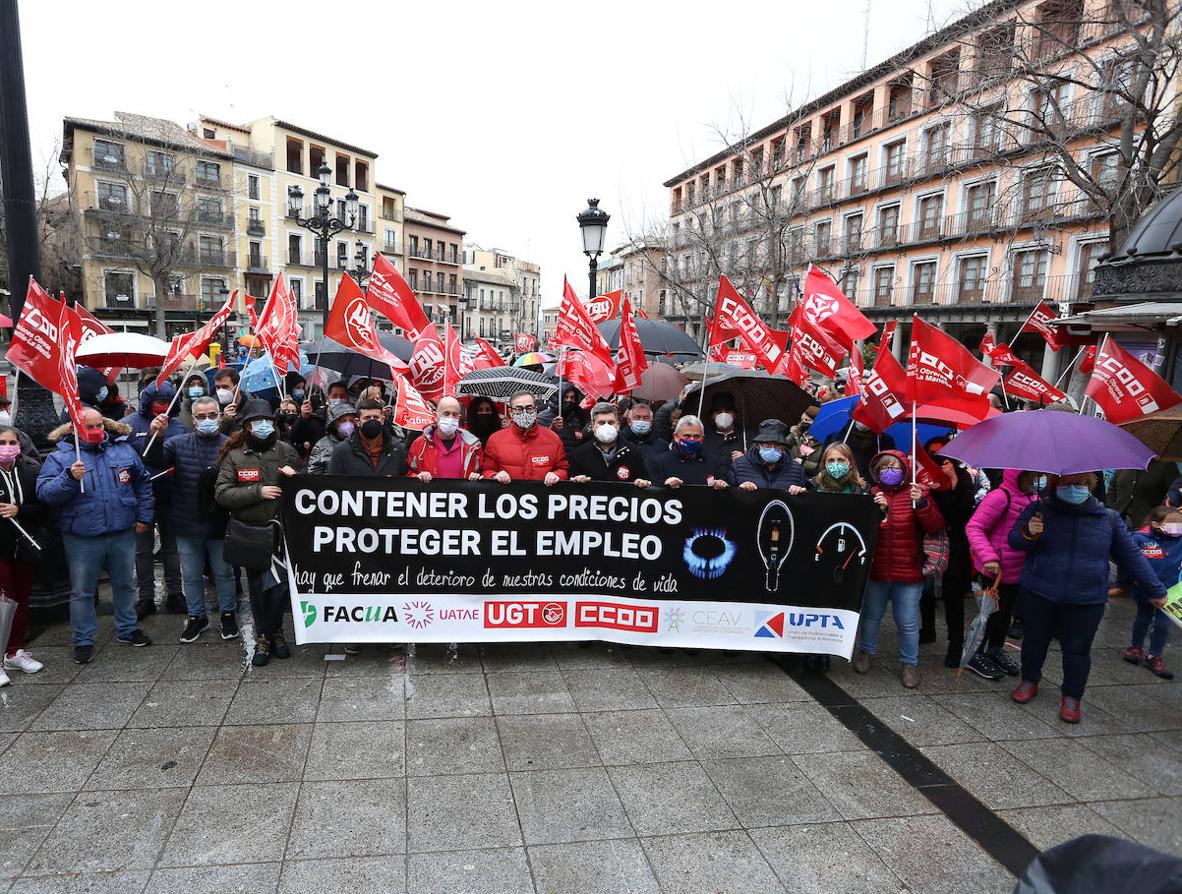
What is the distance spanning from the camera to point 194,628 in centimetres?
538

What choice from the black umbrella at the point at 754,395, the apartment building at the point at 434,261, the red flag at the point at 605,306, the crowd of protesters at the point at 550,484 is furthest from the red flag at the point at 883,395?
the apartment building at the point at 434,261

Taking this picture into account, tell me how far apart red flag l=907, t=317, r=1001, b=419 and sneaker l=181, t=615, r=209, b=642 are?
5.52m

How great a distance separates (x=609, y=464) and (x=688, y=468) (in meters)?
0.64

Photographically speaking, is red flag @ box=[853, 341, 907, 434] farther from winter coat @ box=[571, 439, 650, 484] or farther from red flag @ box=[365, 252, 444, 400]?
red flag @ box=[365, 252, 444, 400]

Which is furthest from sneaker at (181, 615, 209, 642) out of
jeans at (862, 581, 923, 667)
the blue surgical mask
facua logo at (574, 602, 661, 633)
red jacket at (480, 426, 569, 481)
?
the blue surgical mask

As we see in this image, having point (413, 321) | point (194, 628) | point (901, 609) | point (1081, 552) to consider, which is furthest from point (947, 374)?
point (194, 628)

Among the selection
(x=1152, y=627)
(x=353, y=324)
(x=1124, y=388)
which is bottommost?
(x=1152, y=627)

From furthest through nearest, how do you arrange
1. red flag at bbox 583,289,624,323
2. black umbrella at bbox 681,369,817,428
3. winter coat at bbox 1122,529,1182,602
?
red flag at bbox 583,289,624,323, black umbrella at bbox 681,369,817,428, winter coat at bbox 1122,529,1182,602

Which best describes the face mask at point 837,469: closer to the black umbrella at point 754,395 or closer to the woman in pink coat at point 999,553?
the woman in pink coat at point 999,553

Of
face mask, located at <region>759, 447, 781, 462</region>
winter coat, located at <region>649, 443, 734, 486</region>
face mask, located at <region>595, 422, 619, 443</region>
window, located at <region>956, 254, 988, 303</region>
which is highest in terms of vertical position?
window, located at <region>956, 254, 988, 303</region>

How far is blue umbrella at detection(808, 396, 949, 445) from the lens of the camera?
6.35 metres

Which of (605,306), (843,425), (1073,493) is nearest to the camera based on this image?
(1073,493)

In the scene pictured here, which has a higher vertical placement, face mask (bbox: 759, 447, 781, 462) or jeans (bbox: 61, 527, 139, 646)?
face mask (bbox: 759, 447, 781, 462)

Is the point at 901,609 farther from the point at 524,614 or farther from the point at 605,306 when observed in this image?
the point at 605,306
